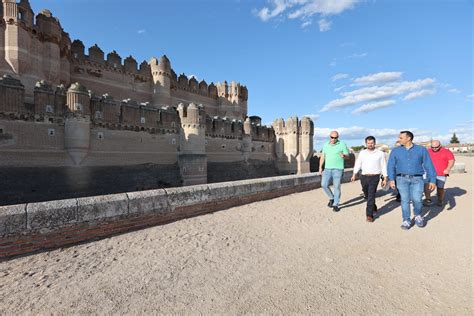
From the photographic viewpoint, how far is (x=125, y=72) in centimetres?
2111

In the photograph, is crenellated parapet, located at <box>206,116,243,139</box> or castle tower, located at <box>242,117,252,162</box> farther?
castle tower, located at <box>242,117,252,162</box>

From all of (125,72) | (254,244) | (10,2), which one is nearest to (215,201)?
(254,244)

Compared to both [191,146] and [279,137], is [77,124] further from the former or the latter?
[279,137]

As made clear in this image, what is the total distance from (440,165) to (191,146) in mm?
13955

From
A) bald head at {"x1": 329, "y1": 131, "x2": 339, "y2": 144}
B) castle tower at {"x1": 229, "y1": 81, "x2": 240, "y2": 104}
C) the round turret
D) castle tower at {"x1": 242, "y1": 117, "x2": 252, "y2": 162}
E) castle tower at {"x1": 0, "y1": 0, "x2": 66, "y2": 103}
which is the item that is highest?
castle tower at {"x1": 229, "y1": 81, "x2": 240, "y2": 104}

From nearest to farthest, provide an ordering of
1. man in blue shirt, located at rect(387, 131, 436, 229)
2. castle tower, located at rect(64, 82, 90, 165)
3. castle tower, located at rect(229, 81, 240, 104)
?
1. man in blue shirt, located at rect(387, 131, 436, 229)
2. castle tower, located at rect(64, 82, 90, 165)
3. castle tower, located at rect(229, 81, 240, 104)

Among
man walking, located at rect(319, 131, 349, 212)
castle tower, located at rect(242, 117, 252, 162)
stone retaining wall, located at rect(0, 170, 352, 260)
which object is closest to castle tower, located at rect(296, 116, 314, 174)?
castle tower, located at rect(242, 117, 252, 162)

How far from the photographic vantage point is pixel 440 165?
229 inches

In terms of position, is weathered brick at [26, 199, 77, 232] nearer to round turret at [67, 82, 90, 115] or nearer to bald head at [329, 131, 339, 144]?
bald head at [329, 131, 339, 144]

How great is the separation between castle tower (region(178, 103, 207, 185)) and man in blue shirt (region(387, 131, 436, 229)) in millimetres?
13770

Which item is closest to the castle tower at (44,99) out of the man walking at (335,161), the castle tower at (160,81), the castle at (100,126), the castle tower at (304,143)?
the castle at (100,126)

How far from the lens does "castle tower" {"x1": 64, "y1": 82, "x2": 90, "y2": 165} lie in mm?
11641

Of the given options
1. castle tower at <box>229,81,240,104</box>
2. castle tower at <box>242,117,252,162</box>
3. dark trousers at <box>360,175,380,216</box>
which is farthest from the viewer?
castle tower at <box>229,81,240,104</box>

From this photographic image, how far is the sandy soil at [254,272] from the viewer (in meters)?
2.11
